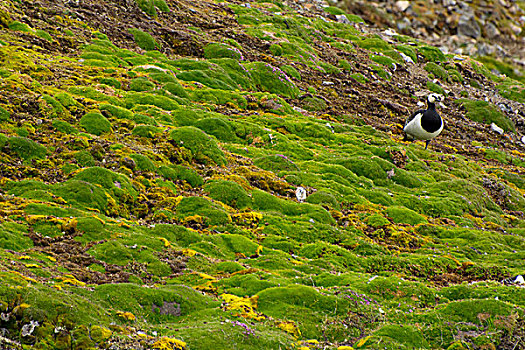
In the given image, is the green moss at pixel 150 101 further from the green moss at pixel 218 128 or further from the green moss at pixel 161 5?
the green moss at pixel 161 5

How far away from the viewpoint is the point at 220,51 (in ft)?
139

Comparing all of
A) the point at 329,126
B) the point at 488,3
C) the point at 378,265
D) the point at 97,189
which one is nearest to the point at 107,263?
the point at 97,189

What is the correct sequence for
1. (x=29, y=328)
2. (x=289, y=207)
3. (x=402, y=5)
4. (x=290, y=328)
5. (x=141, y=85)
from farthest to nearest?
(x=402, y=5) → (x=141, y=85) → (x=289, y=207) → (x=290, y=328) → (x=29, y=328)

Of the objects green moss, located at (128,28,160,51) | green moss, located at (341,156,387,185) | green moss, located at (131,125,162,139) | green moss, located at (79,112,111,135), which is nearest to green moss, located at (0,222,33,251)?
green moss, located at (79,112,111,135)

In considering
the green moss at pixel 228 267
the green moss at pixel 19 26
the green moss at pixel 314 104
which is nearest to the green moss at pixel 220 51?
the green moss at pixel 314 104

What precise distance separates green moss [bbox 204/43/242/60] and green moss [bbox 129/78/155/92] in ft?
36.3

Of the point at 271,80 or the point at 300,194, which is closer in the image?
the point at 300,194

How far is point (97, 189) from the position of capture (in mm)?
19156

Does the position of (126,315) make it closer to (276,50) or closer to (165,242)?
(165,242)

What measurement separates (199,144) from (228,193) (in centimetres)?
427

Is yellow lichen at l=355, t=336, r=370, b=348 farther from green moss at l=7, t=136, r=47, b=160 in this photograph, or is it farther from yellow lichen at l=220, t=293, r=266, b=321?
green moss at l=7, t=136, r=47, b=160

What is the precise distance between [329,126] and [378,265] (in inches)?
713

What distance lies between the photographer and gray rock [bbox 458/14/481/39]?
80375 mm

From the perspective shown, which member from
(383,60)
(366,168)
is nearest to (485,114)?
(383,60)
